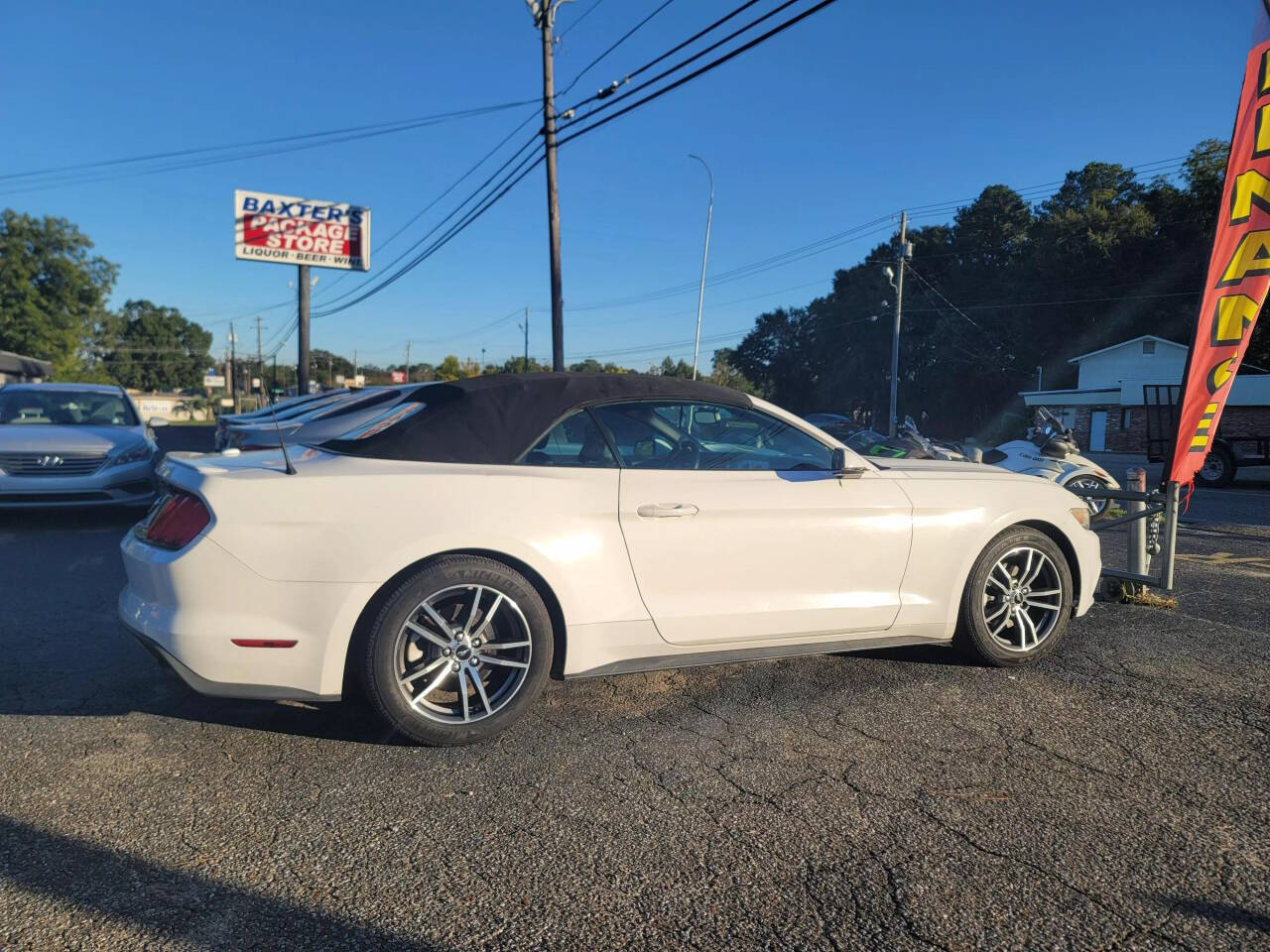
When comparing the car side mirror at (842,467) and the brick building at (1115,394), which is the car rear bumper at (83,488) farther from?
the brick building at (1115,394)

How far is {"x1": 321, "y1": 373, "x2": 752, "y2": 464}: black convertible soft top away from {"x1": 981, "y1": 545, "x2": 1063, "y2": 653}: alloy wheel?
159cm

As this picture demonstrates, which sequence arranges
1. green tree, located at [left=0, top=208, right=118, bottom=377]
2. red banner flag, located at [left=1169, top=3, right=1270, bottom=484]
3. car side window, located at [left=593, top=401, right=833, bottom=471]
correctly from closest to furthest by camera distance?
car side window, located at [left=593, top=401, right=833, bottom=471] → red banner flag, located at [left=1169, top=3, right=1270, bottom=484] → green tree, located at [left=0, top=208, right=118, bottom=377]

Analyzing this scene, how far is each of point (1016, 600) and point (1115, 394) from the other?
126ft

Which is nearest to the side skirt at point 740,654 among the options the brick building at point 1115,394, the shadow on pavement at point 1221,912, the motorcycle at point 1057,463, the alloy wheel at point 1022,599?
the alloy wheel at point 1022,599

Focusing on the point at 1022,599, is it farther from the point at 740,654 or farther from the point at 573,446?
the point at 573,446

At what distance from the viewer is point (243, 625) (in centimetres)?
304

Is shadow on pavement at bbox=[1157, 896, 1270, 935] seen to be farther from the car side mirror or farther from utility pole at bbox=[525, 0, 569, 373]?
utility pole at bbox=[525, 0, 569, 373]

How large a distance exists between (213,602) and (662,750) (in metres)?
1.74

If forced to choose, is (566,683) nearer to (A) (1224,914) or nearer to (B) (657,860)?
(B) (657,860)

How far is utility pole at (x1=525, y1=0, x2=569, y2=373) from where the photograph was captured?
58.8 ft

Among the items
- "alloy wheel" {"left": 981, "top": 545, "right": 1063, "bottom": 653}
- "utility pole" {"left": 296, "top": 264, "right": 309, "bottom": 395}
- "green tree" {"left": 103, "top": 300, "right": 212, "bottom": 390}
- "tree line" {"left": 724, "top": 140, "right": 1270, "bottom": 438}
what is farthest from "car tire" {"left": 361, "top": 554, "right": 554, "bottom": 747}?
"green tree" {"left": 103, "top": 300, "right": 212, "bottom": 390}

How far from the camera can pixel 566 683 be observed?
418cm

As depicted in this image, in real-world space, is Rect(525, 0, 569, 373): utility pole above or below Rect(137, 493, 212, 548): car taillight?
above

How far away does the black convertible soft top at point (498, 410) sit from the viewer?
11.4 ft
